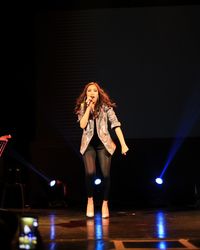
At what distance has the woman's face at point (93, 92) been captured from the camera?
4660mm

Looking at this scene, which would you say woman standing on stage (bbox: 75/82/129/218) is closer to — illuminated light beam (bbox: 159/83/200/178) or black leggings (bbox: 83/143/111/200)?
black leggings (bbox: 83/143/111/200)

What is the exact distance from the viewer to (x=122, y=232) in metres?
3.43

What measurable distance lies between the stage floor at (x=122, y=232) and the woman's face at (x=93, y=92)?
45.8 inches

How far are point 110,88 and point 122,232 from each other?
11.9 feet

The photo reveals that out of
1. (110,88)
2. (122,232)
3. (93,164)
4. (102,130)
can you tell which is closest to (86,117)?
(102,130)

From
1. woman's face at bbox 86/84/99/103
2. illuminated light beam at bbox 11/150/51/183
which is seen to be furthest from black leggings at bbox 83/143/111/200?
illuminated light beam at bbox 11/150/51/183

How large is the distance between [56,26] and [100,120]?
2832 mm

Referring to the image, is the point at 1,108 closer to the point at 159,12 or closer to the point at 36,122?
the point at 36,122

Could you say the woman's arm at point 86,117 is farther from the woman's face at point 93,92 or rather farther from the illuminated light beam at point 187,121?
the illuminated light beam at point 187,121

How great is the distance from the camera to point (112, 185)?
666 centimetres

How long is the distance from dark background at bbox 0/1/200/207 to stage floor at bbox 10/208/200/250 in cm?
196

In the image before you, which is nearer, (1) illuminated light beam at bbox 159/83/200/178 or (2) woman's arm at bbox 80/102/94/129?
(2) woman's arm at bbox 80/102/94/129

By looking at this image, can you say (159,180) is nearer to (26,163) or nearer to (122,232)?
(26,163)

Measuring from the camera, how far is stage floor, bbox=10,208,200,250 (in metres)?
2.85
